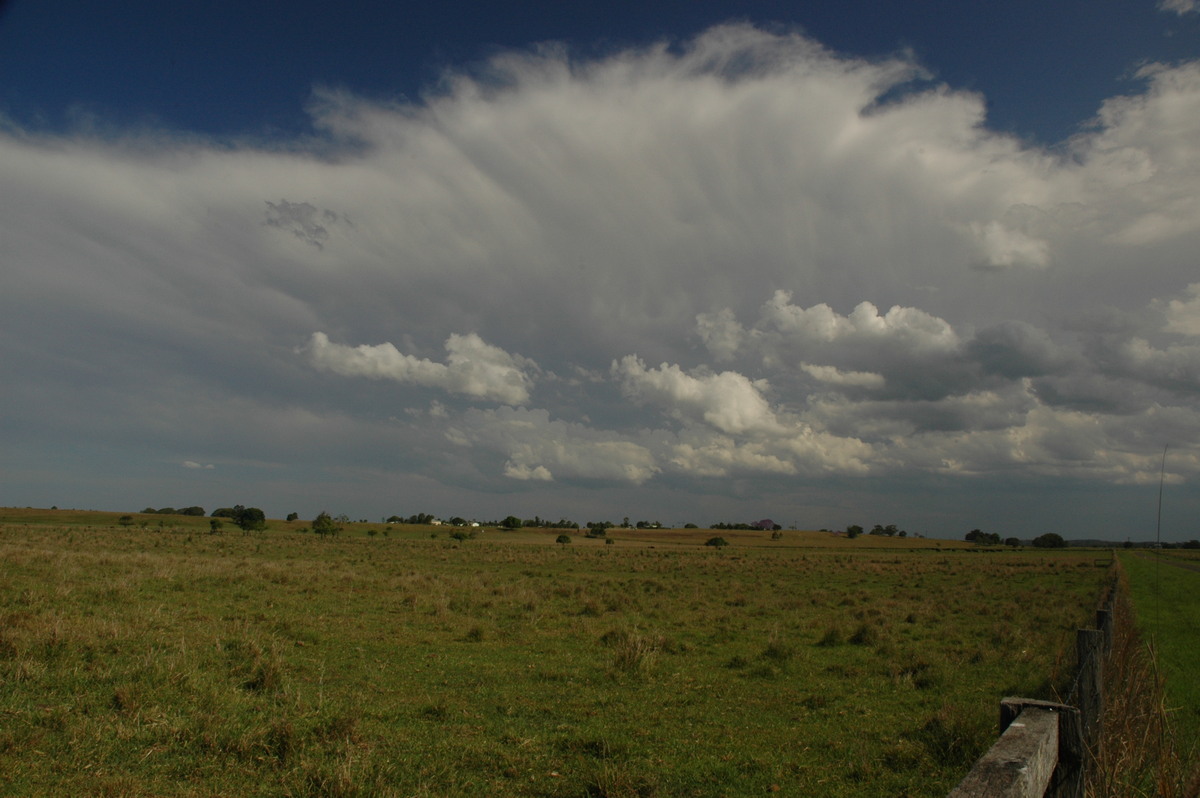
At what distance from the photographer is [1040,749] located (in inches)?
118

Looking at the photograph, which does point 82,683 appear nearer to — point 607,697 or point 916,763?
point 607,697

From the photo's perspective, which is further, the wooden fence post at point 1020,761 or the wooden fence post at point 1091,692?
the wooden fence post at point 1091,692

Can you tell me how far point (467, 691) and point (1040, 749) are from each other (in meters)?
10.1

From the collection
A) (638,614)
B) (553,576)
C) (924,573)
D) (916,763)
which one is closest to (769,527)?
(924,573)

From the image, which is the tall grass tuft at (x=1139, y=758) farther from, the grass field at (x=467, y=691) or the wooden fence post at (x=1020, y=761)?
the grass field at (x=467, y=691)

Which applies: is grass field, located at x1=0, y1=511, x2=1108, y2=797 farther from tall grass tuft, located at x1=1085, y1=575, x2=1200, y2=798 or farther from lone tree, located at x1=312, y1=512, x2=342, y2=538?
lone tree, located at x1=312, y1=512, x2=342, y2=538

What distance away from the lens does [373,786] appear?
22.0ft

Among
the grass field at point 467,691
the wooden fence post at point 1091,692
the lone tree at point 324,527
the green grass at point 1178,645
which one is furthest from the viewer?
the lone tree at point 324,527

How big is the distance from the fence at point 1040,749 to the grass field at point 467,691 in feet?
11.9

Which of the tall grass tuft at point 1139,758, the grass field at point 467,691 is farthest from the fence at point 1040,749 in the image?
the grass field at point 467,691

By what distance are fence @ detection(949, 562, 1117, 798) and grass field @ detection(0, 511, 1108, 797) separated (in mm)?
3617

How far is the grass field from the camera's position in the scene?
24.3 feet

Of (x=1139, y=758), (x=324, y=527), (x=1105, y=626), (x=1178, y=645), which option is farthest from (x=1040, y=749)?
(x=324, y=527)

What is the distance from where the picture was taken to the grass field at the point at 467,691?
7402 millimetres
